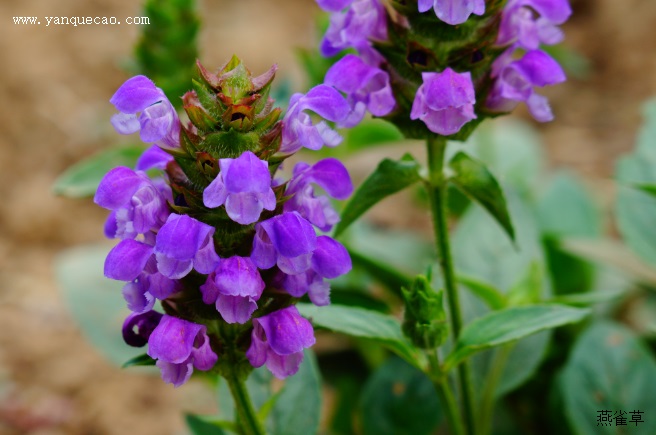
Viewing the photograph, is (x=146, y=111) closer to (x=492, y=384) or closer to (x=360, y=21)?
(x=360, y=21)

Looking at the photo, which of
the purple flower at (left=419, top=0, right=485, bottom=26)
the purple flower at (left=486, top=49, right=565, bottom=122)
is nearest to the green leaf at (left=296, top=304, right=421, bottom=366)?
the purple flower at (left=486, top=49, right=565, bottom=122)

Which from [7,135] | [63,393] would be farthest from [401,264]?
[7,135]

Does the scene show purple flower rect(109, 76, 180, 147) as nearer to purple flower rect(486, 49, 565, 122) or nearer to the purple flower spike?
the purple flower spike

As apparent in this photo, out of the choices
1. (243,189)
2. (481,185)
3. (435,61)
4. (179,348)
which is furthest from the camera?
(481,185)

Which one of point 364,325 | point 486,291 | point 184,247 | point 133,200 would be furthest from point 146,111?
point 486,291

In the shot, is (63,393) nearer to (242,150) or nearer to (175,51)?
(175,51)

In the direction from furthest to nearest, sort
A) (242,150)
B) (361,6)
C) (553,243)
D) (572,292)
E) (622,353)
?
(572,292), (553,243), (622,353), (361,6), (242,150)
